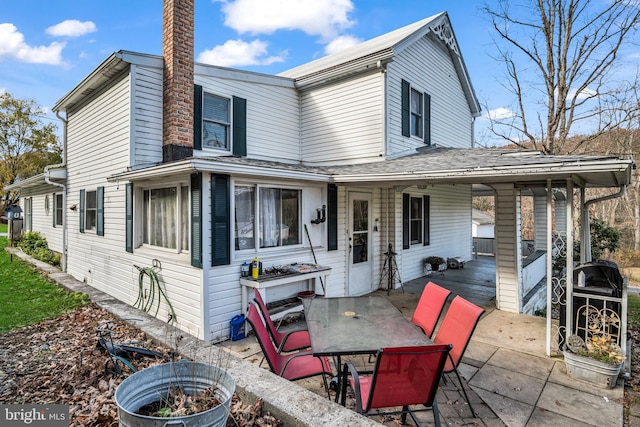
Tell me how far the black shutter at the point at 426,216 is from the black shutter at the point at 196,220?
6.85 meters

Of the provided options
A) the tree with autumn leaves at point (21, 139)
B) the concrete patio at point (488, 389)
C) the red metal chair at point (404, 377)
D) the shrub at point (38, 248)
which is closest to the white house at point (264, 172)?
the concrete patio at point (488, 389)

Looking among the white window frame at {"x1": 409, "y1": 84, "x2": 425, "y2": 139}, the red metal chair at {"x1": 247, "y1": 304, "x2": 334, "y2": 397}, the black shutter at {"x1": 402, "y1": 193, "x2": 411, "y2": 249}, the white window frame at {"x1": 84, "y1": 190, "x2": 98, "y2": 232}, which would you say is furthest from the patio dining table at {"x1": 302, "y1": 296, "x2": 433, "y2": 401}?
the white window frame at {"x1": 84, "y1": 190, "x2": 98, "y2": 232}

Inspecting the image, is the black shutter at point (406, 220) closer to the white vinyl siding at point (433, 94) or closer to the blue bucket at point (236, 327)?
the white vinyl siding at point (433, 94)

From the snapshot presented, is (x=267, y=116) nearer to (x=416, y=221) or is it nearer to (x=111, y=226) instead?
(x=111, y=226)

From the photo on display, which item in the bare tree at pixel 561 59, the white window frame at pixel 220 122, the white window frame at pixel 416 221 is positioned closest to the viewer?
the white window frame at pixel 220 122

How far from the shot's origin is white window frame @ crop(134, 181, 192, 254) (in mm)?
5594

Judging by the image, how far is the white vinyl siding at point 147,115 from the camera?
632cm

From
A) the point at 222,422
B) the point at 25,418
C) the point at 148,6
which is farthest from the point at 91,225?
the point at 222,422

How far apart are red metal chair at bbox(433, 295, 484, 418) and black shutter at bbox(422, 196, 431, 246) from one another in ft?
21.6

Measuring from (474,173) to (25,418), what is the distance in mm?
5331

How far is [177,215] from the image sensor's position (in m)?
5.71

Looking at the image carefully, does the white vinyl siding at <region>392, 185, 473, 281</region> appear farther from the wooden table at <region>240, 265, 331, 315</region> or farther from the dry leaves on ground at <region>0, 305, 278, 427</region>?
the dry leaves on ground at <region>0, 305, 278, 427</region>

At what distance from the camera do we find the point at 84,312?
5.53 metres

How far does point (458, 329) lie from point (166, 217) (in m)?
5.11
